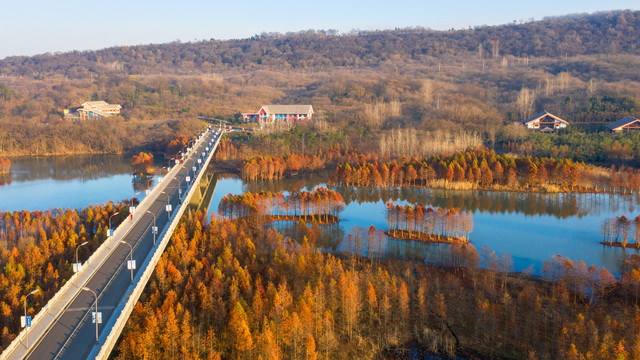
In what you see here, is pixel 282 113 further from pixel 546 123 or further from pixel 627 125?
pixel 627 125

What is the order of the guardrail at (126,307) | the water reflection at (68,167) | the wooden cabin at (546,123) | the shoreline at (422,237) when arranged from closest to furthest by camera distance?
the guardrail at (126,307) < the shoreline at (422,237) < the water reflection at (68,167) < the wooden cabin at (546,123)

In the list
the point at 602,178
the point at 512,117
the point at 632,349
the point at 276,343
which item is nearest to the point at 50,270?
the point at 276,343

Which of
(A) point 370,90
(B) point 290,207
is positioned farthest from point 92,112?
(B) point 290,207

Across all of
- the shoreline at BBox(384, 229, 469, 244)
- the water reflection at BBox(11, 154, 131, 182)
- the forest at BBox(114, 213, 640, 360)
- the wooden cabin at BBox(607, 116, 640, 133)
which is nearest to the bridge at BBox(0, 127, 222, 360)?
the forest at BBox(114, 213, 640, 360)

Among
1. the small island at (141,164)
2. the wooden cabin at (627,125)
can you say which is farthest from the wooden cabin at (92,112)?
the wooden cabin at (627,125)

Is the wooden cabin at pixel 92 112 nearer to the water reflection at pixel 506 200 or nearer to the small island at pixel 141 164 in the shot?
the small island at pixel 141 164

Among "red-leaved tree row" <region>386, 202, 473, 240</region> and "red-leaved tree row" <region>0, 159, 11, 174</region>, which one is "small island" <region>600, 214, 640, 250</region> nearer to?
"red-leaved tree row" <region>386, 202, 473, 240</region>
